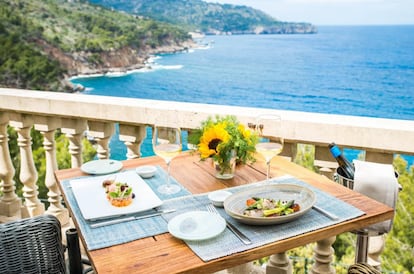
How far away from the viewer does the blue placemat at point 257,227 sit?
1.14m

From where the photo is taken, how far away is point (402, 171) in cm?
1442

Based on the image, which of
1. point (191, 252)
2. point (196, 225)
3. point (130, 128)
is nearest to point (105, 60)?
point (130, 128)

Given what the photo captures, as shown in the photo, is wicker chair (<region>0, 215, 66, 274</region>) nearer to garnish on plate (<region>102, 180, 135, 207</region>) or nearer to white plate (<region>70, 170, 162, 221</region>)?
white plate (<region>70, 170, 162, 221</region>)

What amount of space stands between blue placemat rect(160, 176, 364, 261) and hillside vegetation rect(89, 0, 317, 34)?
34.1m

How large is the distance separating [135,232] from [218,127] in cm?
51

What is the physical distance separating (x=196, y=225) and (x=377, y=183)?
0.73m

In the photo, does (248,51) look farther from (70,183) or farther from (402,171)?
(70,183)

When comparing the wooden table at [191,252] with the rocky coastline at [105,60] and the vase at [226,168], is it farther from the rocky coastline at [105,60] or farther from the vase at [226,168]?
the rocky coastline at [105,60]

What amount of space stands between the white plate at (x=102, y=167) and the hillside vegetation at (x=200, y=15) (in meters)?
33.8

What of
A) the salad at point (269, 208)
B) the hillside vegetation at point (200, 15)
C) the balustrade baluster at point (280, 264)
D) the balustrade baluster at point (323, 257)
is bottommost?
the balustrade baluster at point (280, 264)

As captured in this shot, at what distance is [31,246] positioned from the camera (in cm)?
150

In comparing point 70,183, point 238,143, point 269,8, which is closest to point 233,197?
point 238,143

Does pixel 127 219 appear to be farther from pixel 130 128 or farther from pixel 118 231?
pixel 130 128

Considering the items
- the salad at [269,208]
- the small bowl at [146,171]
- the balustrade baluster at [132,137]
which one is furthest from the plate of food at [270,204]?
the balustrade baluster at [132,137]
